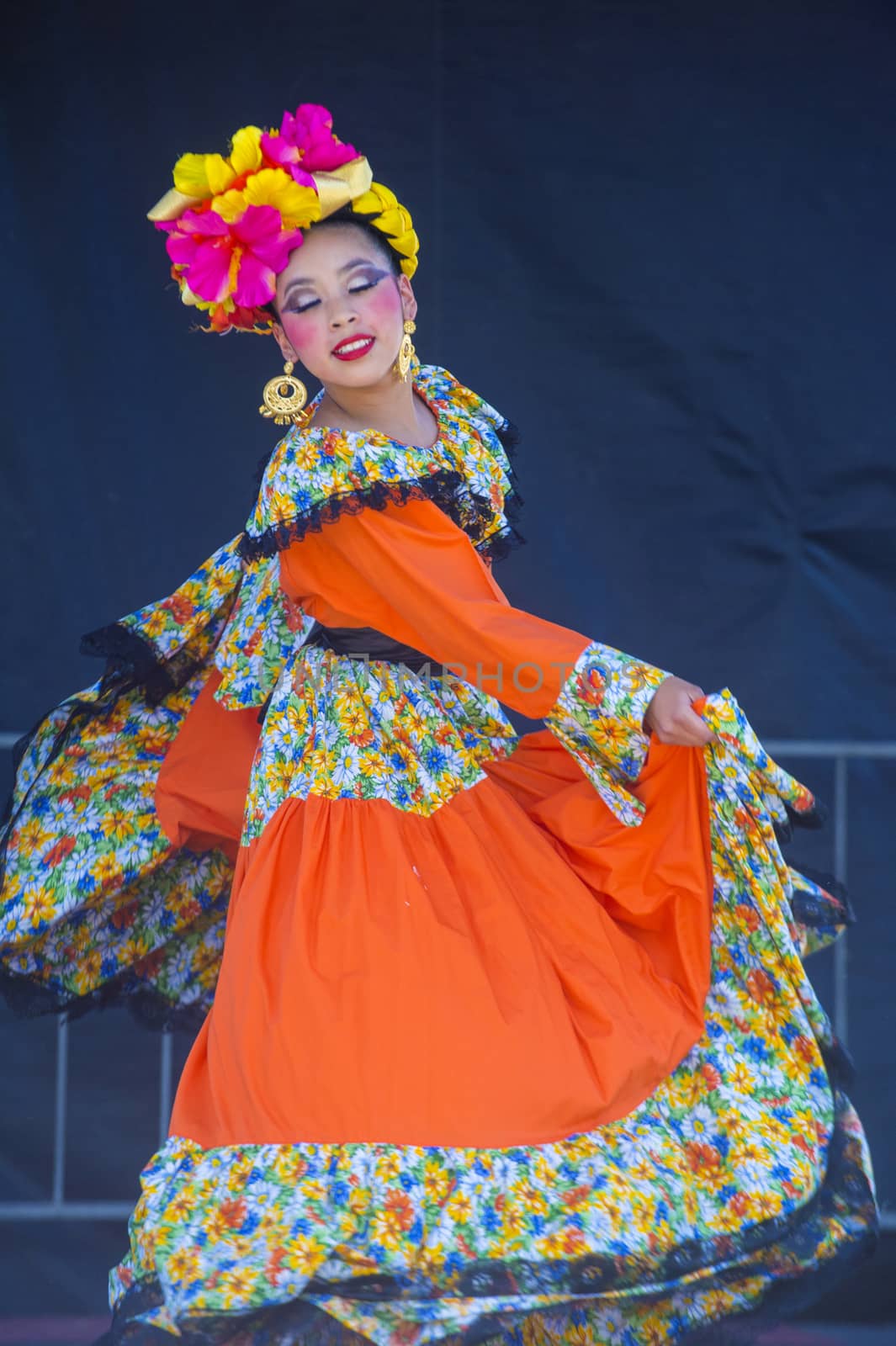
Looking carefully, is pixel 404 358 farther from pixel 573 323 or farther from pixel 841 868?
pixel 841 868

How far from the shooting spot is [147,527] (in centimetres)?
336

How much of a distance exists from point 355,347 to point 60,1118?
1.82 m

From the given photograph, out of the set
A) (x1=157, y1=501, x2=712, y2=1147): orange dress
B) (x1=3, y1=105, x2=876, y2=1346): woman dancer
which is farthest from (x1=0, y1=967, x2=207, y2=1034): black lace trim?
(x1=157, y1=501, x2=712, y2=1147): orange dress

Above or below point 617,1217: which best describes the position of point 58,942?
above

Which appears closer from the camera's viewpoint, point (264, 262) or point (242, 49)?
point (264, 262)

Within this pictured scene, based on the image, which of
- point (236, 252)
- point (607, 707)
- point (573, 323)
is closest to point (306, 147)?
point (236, 252)

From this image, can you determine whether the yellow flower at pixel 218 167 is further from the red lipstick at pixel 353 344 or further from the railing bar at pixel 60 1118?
the railing bar at pixel 60 1118

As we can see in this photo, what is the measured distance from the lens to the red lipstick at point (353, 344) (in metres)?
2.29

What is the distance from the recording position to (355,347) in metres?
2.29

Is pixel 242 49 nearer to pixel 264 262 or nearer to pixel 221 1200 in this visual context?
pixel 264 262

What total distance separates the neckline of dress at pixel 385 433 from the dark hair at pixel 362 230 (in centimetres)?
18

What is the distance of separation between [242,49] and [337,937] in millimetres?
2072

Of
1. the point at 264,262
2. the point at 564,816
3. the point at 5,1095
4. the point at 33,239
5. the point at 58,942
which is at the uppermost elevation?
the point at 33,239

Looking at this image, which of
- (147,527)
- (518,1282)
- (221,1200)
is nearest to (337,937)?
(221,1200)
